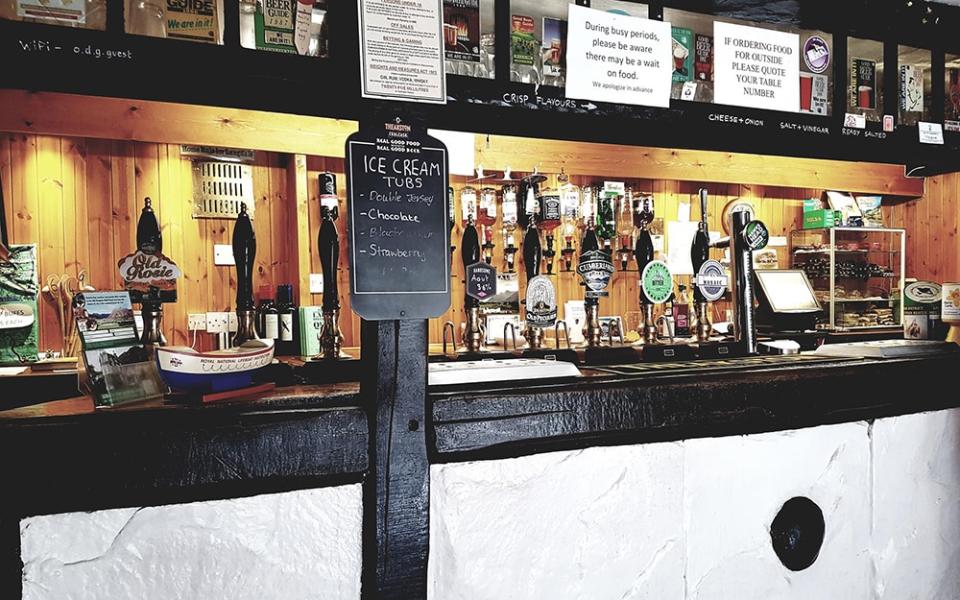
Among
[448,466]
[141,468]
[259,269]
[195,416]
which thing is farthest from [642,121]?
[259,269]

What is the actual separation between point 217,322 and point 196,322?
0.13 metres

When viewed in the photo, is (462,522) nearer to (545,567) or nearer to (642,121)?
(545,567)

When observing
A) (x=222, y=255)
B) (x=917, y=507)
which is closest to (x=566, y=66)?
(x=917, y=507)

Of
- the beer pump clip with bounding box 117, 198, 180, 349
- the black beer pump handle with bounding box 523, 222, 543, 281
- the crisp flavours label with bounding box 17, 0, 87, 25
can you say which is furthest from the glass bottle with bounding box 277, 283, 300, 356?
the crisp flavours label with bounding box 17, 0, 87, 25

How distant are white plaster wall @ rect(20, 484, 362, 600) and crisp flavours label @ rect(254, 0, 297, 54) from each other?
96 centimetres

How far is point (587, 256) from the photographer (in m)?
3.68

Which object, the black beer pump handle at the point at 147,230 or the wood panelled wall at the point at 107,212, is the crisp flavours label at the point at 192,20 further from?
the wood panelled wall at the point at 107,212

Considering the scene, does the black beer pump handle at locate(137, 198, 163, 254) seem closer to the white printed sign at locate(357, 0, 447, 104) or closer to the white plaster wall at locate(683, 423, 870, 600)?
the white printed sign at locate(357, 0, 447, 104)

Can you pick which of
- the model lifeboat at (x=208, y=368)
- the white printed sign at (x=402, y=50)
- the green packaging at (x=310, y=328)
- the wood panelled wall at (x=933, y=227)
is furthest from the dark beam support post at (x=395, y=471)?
the wood panelled wall at (x=933, y=227)

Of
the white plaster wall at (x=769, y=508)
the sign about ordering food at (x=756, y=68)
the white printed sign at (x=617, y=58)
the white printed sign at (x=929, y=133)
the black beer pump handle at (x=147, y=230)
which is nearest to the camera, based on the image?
the white plaster wall at (x=769, y=508)

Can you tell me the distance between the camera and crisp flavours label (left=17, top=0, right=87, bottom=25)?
130 cm

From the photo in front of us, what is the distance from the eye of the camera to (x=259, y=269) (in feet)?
15.1

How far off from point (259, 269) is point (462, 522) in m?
3.55

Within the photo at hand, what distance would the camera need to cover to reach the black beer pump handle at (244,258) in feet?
A: 8.48
